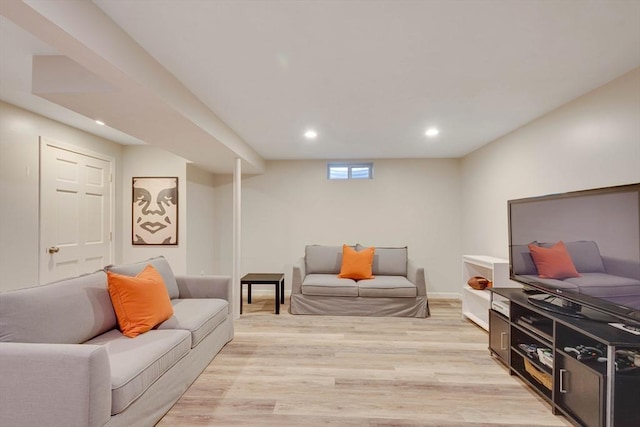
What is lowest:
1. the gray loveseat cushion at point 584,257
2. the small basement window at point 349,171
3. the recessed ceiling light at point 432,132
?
the gray loveseat cushion at point 584,257

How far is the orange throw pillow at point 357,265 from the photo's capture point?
4.37 m

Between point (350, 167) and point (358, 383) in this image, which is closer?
point (358, 383)

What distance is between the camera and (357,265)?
4383 mm

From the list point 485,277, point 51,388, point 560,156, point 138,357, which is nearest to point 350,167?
point 485,277

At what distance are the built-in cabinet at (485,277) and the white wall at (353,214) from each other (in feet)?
3.40

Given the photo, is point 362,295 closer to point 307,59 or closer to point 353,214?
point 353,214

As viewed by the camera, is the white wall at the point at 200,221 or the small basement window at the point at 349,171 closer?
the white wall at the point at 200,221

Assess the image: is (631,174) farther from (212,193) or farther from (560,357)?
(212,193)

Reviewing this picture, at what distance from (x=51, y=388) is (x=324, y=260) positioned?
11.7 ft

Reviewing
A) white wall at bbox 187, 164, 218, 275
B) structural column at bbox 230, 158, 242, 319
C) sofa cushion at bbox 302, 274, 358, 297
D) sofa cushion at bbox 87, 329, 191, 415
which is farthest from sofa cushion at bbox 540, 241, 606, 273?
white wall at bbox 187, 164, 218, 275

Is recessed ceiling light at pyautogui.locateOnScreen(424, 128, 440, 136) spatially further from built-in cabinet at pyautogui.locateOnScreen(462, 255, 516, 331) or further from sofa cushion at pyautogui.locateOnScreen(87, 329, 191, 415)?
sofa cushion at pyautogui.locateOnScreen(87, 329, 191, 415)

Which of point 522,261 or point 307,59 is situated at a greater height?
point 307,59

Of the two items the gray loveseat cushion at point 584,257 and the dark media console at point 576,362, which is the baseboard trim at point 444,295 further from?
the gray loveseat cushion at point 584,257

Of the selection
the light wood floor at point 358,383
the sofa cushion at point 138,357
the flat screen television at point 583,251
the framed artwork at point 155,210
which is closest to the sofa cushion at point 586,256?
the flat screen television at point 583,251
